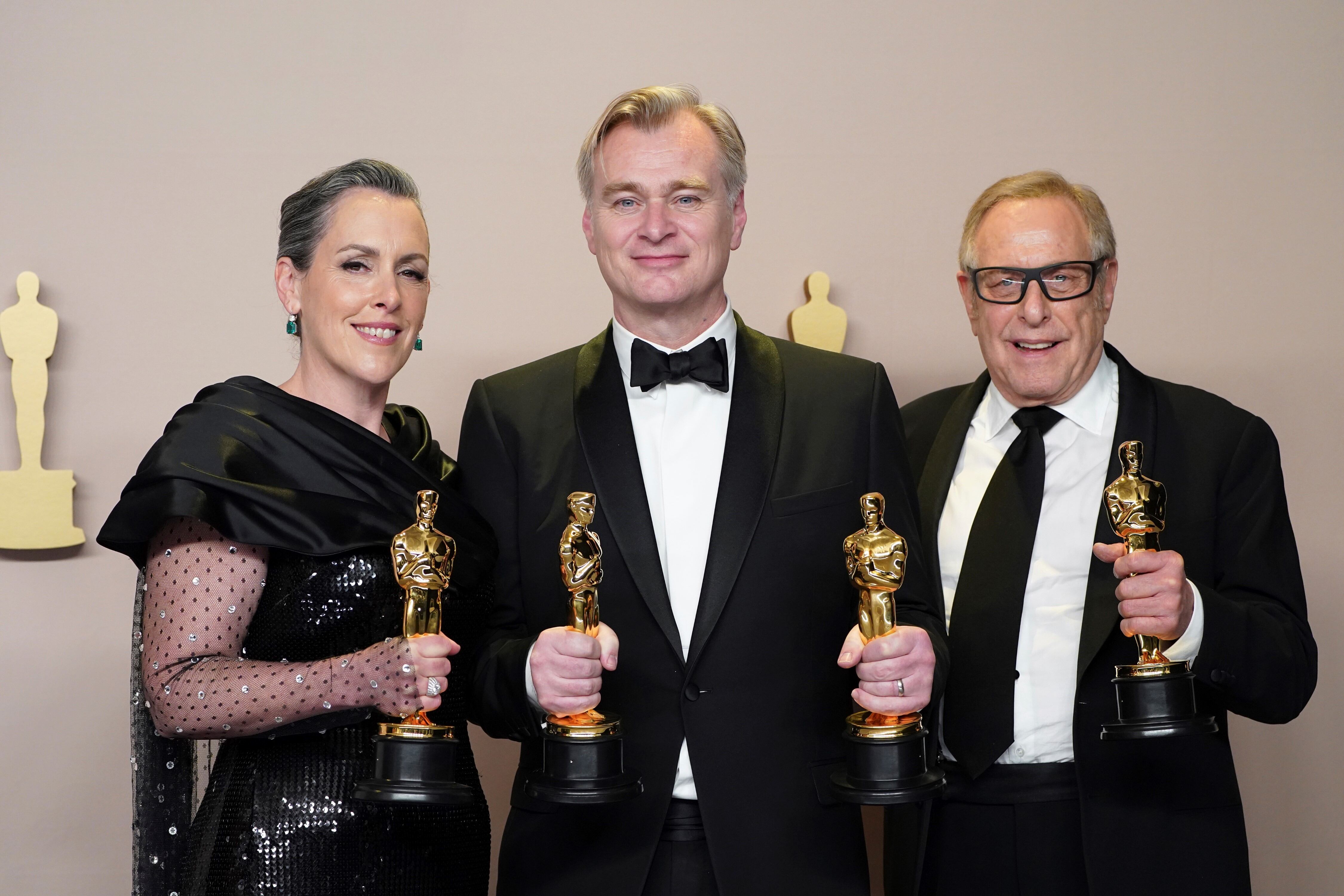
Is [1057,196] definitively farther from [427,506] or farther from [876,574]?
[427,506]

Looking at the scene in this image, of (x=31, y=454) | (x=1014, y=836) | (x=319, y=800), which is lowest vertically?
(x=1014, y=836)

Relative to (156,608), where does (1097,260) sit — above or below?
above

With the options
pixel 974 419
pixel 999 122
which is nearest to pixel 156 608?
pixel 974 419

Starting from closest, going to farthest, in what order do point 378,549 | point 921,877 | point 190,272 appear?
point 378,549
point 921,877
point 190,272

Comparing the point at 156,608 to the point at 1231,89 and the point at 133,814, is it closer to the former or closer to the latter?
the point at 133,814

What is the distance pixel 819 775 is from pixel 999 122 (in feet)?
8.34

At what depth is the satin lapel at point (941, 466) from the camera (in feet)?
9.22

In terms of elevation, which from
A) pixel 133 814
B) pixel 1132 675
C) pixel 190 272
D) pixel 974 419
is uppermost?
pixel 190 272

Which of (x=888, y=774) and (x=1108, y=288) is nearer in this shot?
(x=888, y=774)

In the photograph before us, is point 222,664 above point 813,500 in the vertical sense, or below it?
below

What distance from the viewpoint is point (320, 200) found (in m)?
2.57

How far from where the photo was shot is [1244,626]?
248 cm

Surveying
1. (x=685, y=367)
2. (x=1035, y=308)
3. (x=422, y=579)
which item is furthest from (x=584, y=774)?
(x=1035, y=308)

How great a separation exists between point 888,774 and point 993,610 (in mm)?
716
